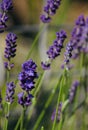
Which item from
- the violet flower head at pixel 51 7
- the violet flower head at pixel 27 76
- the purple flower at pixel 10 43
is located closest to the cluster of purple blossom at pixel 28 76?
the violet flower head at pixel 27 76

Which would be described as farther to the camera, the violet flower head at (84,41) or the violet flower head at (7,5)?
the violet flower head at (84,41)

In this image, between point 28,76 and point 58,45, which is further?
point 58,45

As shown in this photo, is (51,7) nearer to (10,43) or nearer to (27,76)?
(10,43)

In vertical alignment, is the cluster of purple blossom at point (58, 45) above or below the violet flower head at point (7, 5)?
below

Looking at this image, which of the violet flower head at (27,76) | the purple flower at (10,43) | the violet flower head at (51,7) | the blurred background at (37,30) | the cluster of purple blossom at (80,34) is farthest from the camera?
the blurred background at (37,30)

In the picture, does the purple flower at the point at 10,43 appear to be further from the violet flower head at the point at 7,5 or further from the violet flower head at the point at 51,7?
the violet flower head at the point at 51,7

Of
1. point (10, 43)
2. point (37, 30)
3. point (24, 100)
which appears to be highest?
point (10, 43)

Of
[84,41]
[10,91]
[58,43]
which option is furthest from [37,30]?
[10,91]

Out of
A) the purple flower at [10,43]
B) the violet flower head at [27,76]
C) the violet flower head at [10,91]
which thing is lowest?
the violet flower head at [10,91]

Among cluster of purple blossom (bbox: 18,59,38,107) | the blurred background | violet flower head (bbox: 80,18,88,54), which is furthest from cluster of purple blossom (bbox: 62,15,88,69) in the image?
cluster of purple blossom (bbox: 18,59,38,107)
